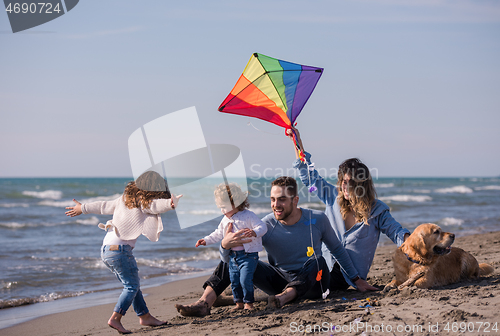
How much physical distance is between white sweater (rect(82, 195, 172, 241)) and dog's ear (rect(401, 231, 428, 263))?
2.34m

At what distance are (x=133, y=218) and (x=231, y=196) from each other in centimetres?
96

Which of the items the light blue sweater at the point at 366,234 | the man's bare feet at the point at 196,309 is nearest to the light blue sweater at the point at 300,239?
the light blue sweater at the point at 366,234

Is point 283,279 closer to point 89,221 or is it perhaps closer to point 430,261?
point 430,261

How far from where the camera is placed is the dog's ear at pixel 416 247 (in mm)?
4027

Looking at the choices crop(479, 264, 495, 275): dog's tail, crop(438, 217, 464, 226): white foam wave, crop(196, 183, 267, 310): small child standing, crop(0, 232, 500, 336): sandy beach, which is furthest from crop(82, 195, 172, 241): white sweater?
crop(438, 217, 464, 226): white foam wave

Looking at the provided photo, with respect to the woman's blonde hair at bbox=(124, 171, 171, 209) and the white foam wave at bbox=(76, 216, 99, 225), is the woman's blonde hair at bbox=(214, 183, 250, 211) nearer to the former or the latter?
the woman's blonde hair at bbox=(124, 171, 171, 209)

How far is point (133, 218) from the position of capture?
405 cm

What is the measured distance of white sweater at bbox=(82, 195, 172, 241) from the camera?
4.00 m

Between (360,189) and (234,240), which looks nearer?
(234,240)

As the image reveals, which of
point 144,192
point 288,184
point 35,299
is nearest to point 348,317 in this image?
point 288,184

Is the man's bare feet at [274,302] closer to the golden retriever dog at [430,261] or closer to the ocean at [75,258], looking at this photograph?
the golden retriever dog at [430,261]

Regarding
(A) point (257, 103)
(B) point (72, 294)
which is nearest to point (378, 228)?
(A) point (257, 103)

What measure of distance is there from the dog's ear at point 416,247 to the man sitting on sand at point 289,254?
560 millimetres

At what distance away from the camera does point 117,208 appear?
13.6 feet
